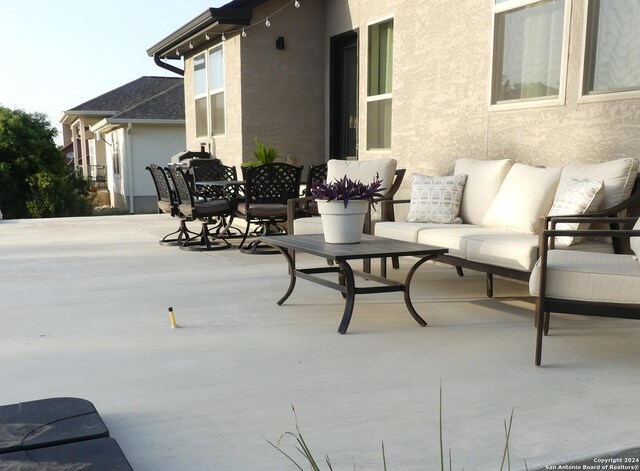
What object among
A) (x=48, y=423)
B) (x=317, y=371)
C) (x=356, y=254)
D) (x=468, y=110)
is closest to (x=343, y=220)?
(x=356, y=254)

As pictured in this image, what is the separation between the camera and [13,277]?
222 inches

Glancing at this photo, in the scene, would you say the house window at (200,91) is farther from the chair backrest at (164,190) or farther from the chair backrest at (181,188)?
the chair backrest at (181,188)

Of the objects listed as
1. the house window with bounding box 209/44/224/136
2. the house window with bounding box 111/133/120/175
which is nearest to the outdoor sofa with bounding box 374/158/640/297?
the house window with bounding box 209/44/224/136

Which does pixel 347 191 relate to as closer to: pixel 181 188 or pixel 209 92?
pixel 181 188

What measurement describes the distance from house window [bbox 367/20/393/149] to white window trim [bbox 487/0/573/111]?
2163 mm

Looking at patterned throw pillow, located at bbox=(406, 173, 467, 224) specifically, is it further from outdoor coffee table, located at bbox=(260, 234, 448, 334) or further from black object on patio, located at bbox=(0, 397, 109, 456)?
black object on patio, located at bbox=(0, 397, 109, 456)

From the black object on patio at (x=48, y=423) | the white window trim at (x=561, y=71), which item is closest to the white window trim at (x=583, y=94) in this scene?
the white window trim at (x=561, y=71)

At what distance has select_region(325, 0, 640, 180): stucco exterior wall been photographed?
464 centimetres

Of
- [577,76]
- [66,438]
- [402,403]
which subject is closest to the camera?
[66,438]

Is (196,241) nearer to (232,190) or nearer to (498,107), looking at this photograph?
(232,190)

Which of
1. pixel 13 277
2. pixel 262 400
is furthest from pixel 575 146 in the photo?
pixel 13 277

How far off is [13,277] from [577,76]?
4.89m

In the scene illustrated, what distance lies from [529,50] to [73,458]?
15.2 feet

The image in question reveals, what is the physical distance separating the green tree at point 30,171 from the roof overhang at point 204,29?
731 centimetres
